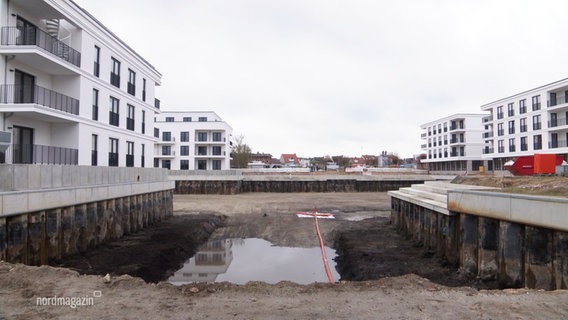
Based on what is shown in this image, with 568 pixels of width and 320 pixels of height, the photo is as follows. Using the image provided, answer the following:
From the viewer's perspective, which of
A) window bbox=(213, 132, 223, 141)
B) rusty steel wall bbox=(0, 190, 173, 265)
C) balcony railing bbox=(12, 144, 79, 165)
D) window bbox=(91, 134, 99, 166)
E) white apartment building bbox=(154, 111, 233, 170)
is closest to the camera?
rusty steel wall bbox=(0, 190, 173, 265)

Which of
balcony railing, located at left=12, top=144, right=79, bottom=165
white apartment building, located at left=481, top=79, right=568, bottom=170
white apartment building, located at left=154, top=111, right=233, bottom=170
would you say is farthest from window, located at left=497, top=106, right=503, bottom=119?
balcony railing, located at left=12, top=144, right=79, bottom=165

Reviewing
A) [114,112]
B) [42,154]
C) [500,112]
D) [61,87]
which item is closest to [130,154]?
[114,112]

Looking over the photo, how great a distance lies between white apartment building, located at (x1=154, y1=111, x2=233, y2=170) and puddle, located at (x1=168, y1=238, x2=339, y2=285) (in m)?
47.0

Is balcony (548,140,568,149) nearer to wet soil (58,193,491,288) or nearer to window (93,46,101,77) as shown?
wet soil (58,193,491,288)

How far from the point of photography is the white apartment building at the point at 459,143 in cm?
6950

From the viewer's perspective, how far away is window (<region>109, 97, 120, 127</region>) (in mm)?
21844

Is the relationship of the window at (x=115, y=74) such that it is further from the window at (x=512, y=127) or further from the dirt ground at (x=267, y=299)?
the window at (x=512, y=127)

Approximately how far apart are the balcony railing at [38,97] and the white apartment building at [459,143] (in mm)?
69183

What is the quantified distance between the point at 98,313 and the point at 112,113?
19.5m

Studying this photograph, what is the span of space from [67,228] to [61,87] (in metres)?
9.93

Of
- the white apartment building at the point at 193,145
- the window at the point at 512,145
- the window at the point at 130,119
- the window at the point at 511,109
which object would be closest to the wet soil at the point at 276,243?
the window at the point at 130,119

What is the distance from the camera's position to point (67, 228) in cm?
1184

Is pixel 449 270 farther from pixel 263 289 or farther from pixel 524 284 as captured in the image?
pixel 263 289

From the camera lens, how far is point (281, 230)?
19188mm
